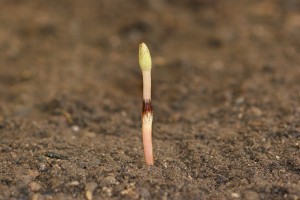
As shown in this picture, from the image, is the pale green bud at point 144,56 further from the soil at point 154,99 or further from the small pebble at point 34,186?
the small pebble at point 34,186

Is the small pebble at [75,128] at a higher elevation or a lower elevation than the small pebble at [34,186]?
higher

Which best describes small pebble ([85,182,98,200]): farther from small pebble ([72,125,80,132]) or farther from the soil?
small pebble ([72,125,80,132])

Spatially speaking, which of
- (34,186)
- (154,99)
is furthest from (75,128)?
(34,186)

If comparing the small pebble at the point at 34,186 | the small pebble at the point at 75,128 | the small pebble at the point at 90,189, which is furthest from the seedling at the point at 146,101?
the small pebble at the point at 75,128

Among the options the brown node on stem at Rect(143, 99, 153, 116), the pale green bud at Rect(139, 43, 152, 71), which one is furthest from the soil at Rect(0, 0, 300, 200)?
the pale green bud at Rect(139, 43, 152, 71)

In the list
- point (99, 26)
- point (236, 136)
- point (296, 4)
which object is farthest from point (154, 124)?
point (296, 4)

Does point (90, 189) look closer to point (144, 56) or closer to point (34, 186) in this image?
point (34, 186)
